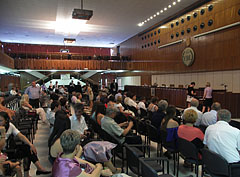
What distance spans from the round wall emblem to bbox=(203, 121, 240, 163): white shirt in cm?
919

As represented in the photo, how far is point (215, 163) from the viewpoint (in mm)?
2535

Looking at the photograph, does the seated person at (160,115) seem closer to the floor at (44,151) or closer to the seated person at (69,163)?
the floor at (44,151)

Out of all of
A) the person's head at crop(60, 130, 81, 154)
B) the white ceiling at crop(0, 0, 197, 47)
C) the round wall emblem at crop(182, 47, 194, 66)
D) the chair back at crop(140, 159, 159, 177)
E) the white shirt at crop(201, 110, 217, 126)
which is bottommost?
the chair back at crop(140, 159, 159, 177)

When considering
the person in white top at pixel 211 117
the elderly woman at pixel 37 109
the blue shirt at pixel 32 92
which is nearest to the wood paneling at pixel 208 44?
the person in white top at pixel 211 117

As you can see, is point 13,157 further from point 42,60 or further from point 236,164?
point 42,60

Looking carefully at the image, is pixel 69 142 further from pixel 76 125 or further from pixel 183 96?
pixel 183 96

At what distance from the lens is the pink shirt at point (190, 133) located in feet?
10.6

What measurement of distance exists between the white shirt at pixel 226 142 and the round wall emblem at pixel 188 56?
9.19 metres

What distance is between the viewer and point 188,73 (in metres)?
11.9

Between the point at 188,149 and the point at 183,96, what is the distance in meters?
8.15

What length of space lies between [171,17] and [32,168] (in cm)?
1229

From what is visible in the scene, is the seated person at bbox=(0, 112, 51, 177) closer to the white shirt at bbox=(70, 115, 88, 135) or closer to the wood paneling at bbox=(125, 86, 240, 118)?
the white shirt at bbox=(70, 115, 88, 135)

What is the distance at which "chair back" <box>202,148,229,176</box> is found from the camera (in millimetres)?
2459

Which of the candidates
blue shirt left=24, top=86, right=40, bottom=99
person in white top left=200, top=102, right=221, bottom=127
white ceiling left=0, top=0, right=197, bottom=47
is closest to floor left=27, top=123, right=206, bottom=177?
person in white top left=200, top=102, right=221, bottom=127
